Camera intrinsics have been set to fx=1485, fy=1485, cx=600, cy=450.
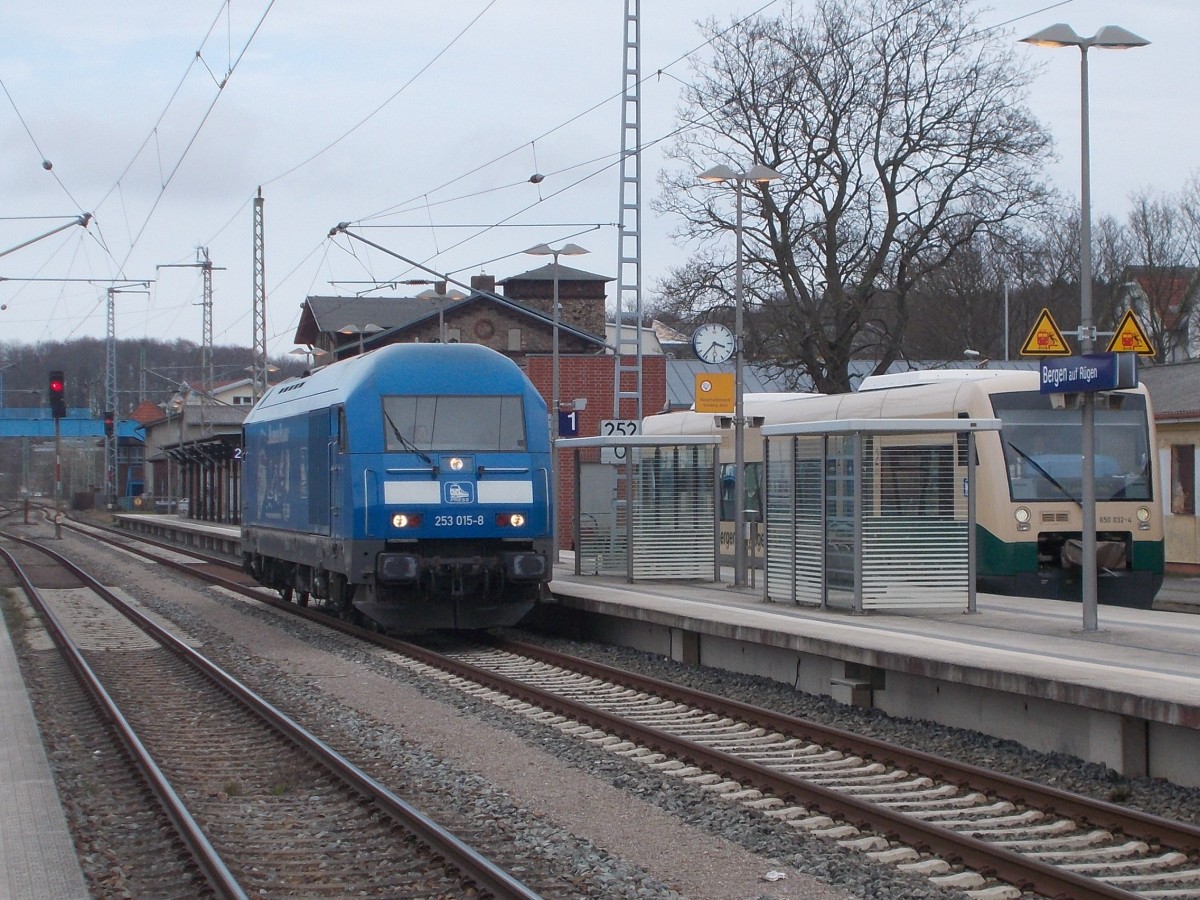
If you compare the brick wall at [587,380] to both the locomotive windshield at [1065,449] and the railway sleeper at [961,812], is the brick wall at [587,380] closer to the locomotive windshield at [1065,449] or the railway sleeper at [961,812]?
the locomotive windshield at [1065,449]

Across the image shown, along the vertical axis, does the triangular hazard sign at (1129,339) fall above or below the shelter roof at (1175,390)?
below

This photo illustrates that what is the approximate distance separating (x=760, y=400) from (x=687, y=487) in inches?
277

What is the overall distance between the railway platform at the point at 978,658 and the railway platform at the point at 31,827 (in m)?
5.90

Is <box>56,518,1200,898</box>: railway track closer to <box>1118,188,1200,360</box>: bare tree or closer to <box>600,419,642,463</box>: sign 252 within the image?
<box>600,419,642,463</box>: sign 252

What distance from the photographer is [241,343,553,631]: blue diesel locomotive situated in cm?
1571

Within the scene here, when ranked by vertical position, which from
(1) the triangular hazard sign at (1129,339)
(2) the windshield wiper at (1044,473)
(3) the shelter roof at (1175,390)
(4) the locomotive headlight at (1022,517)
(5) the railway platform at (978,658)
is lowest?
(5) the railway platform at (978,658)

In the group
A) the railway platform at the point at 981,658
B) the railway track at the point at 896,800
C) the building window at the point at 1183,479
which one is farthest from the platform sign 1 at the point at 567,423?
the building window at the point at 1183,479

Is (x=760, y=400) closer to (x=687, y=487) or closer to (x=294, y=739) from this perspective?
(x=687, y=487)

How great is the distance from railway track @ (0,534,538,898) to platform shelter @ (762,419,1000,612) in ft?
19.3

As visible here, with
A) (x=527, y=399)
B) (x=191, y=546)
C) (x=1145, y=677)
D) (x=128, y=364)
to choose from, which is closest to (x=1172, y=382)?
(x=527, y=399)

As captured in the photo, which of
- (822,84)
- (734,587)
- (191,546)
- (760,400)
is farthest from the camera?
(191,546)

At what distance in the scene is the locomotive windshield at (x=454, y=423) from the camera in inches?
631

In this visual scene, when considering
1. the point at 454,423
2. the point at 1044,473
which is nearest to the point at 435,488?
the point at 454,423

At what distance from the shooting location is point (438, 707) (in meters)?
12.5
